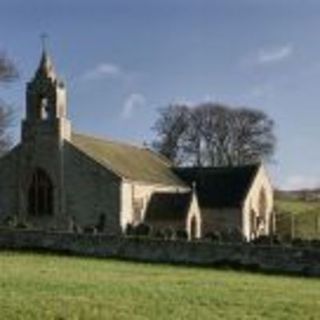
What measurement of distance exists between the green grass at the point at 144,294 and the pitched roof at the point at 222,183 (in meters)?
31.6

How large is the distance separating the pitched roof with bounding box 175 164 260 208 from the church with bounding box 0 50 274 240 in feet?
0.38

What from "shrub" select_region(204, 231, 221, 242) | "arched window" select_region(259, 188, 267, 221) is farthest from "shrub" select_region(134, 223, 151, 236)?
"arched window" select_region(259, 188, 267, 221)

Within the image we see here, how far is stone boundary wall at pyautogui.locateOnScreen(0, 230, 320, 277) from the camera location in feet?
137

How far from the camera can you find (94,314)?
23.2 meters

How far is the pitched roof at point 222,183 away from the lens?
70.0 meters

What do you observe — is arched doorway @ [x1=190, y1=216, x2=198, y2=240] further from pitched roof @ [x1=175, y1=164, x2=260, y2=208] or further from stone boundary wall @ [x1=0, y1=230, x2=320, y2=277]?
stone boundary wall @ [x1=0, y1=230, x2=320, y2=277]

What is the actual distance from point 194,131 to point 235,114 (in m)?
4.80

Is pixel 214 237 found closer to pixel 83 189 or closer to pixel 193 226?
pixel 83 189

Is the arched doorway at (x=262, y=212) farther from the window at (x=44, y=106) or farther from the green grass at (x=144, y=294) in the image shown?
the green grass at (x=144, y=294)

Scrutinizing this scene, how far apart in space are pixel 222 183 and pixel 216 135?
101 ft

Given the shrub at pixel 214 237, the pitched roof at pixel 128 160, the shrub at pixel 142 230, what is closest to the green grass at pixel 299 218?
the pitched roof at pixel 128 160

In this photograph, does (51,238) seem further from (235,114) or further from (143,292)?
(235,114)

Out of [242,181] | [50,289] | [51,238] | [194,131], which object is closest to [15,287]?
[50,289]

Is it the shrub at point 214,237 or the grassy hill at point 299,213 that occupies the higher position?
the grassy hill at point 299,213
